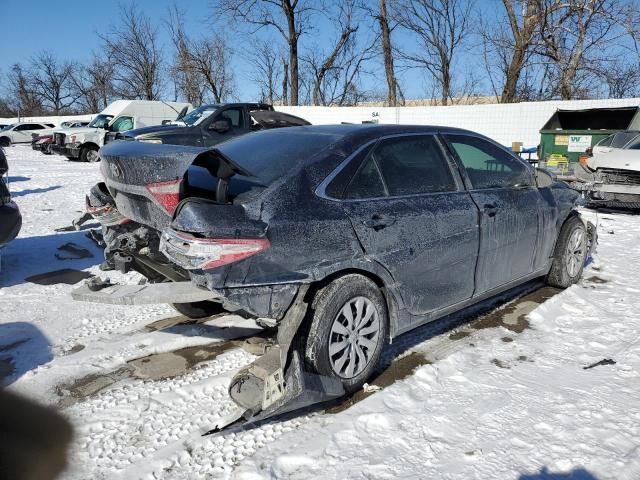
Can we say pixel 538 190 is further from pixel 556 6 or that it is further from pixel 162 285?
pixel 556 6

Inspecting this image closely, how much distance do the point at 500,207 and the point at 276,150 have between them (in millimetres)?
1869

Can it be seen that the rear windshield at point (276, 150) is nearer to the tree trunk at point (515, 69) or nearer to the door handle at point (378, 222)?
the door handle at point (378, 222)

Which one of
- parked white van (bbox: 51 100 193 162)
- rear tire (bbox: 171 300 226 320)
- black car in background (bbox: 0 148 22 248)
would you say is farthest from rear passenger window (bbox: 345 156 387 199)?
parked white van (bbox: 51 100 193 162)

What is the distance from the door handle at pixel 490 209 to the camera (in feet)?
12.5

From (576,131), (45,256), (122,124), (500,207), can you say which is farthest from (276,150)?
(122,124)

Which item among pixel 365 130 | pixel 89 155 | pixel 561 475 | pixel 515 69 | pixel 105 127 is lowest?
pixel 561 475

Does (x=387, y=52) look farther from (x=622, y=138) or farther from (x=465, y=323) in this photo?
(x=465, y=323)

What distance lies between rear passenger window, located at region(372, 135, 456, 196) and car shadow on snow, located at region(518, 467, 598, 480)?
177 centimetres

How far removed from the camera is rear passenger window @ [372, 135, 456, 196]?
335cm

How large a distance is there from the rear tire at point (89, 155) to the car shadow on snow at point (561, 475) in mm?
19356

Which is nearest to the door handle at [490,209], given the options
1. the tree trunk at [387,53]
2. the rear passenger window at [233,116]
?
the rear passenger window at [233,116]

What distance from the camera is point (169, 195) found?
2852mm

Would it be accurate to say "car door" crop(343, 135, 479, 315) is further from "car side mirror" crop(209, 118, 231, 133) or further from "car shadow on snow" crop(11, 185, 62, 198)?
"car shadow on snow" crop(11, 185, 62, 198)

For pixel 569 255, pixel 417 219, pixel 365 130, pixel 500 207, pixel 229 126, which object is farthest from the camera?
pixel 229 126
